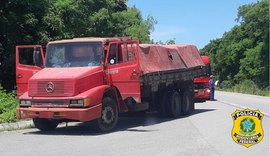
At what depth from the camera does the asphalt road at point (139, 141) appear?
9.16 meters

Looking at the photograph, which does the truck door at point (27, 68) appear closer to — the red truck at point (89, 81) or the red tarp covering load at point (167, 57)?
the red truck at point (89, 81)

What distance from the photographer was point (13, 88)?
20781mm

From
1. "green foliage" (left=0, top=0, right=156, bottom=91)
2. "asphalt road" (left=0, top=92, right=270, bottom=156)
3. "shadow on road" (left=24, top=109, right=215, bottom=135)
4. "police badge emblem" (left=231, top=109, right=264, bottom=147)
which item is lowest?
"shadow on road" (left=24, top=109, right=215, bottom=135)

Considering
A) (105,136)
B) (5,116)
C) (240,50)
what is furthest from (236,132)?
(240,50)

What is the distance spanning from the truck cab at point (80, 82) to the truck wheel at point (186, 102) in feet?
13.8

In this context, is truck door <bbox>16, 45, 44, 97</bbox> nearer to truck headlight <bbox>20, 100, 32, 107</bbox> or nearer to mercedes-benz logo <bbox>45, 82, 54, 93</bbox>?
truck headlight <bbox>20, 100, 32, 107</bbox>

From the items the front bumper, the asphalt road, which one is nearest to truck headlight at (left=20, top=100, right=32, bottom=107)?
the front bumper

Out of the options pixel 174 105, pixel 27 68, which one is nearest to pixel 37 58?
pixel 27 68

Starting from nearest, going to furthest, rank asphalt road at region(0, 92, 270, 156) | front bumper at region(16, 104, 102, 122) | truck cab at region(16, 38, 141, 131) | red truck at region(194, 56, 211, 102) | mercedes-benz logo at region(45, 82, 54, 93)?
1. asphalt road at region(0, 92, 270, 156)
2. front bumper at region(16, 104, 102, 122)
3. truck cab at region(16, 38, 141, 131)
4. mercedes-benz logo at region(45, 82, 54, 93)
5. red truck at region(194, 56, 211, 102)

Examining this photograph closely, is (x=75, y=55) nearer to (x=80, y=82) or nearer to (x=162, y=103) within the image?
(x=80, y=82)

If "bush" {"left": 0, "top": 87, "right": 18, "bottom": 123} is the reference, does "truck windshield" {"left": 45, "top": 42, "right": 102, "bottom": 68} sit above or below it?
above

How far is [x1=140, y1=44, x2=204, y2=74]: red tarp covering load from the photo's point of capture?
14.2 metres

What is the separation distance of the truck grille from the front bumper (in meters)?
0.42

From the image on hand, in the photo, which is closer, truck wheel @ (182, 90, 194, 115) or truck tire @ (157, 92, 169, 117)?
truck tire @ (157, 92, 169, 117)
